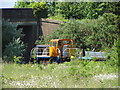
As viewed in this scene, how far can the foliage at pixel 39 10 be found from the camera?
101ft

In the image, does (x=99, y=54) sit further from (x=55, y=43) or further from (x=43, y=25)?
(x=43, y=25)

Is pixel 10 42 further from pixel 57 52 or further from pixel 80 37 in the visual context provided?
pixel 80 37

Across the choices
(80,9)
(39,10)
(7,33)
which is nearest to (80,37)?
(7,33)

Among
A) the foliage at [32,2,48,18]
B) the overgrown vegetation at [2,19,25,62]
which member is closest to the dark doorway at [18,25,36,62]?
the foliage at [32,2,48,18]

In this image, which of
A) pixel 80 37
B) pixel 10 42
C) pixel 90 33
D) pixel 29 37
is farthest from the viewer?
pixel 29 37

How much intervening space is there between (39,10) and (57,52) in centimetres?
981

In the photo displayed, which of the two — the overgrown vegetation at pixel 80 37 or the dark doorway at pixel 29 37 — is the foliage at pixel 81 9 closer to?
the overgrown vegetation at pixel 80 37

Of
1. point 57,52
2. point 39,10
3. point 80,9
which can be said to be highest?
point 80,9

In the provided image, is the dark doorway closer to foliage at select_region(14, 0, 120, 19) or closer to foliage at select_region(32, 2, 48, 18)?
foliage at select_region(32, 2, 48, 18)

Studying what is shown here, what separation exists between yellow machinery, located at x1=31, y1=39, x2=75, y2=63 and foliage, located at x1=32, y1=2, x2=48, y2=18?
780 centimetres

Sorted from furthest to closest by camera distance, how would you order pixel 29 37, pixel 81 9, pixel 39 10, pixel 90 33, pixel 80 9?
pixel 81 9 < pixel 80 9 < pixel 29 37 < pixel 39 10 < pixel 90 33

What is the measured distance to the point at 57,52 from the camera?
72.9 feet

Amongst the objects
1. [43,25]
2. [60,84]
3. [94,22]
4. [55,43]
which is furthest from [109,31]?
[60,84]

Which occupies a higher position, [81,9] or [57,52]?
[81,9]
